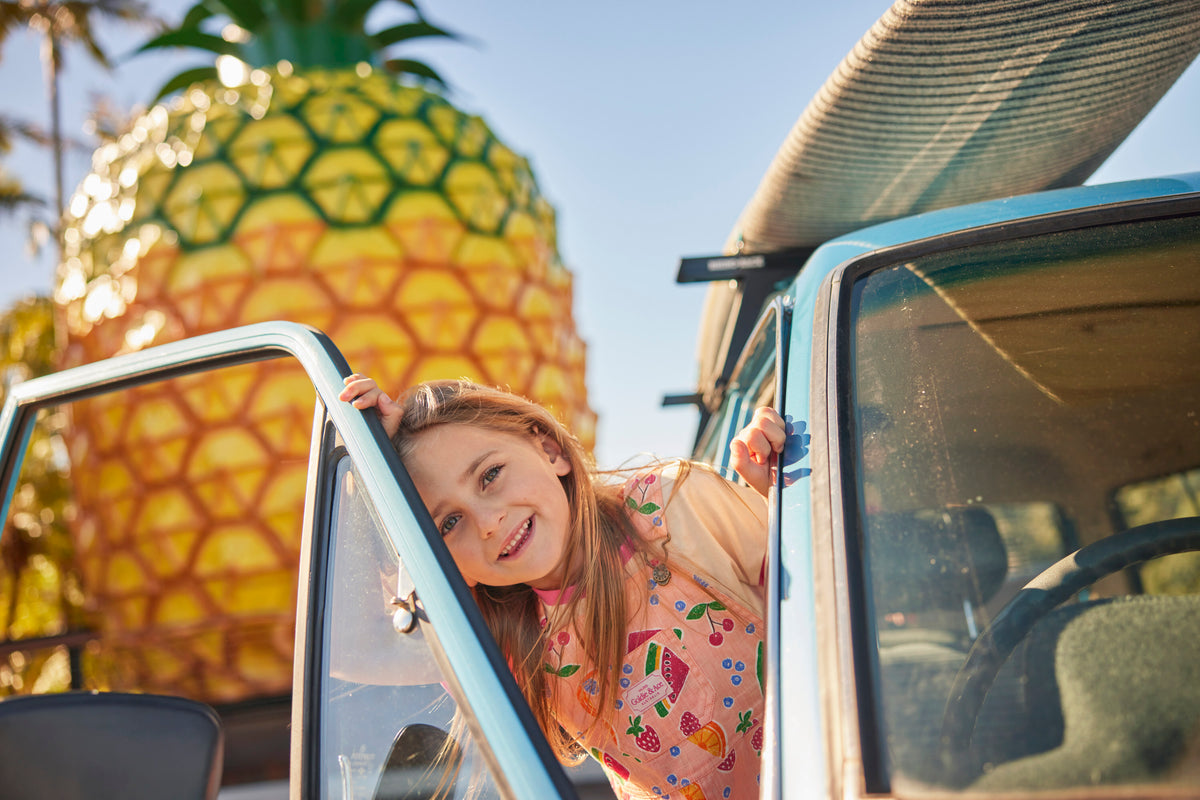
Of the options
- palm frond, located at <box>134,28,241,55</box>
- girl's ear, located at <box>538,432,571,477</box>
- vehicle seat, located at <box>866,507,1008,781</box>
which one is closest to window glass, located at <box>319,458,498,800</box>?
vehicle seat, located at <box>866,507,1008,781</box>

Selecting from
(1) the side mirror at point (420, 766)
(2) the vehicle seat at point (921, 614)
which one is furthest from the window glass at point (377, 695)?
(2) the vehicle seat at point (921, 614)

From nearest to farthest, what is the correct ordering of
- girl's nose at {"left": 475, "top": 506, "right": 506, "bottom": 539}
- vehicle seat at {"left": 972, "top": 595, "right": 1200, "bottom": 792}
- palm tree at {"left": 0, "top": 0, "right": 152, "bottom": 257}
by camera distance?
vehicle seat at {"left": 972, "top": 595, "right": 1200, "bottom": 792}
girl's nose at {"left": 475, "top": 506, "right": 506, "bottom": 539}
palm tree at {"left": 0, "top": 0, "right": 152, "bottom": 257}

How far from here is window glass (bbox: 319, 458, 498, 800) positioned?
0.89 meters

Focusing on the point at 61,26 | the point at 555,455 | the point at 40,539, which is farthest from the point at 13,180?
the point at 555,455

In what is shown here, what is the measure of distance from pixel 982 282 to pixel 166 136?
5769 mm

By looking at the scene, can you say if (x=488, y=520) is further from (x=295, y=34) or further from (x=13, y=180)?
(x=13, y=180)

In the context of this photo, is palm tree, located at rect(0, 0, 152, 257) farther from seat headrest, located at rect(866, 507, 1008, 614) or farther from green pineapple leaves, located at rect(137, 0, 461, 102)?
Result: seat headrest, located at rect(866, 507, 1008, 614)

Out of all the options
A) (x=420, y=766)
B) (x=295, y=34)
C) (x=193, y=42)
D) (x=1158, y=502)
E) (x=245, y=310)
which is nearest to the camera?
(x=420, y=766)

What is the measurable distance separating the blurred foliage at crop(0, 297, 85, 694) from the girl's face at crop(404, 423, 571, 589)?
9.18 metres

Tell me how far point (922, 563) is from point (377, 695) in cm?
64

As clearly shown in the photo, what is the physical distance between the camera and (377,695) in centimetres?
99

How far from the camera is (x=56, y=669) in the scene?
9.05 meters

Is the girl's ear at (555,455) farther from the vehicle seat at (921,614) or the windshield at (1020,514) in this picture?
the vehicle seat at (921,614)

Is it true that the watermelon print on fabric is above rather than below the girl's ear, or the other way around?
below
